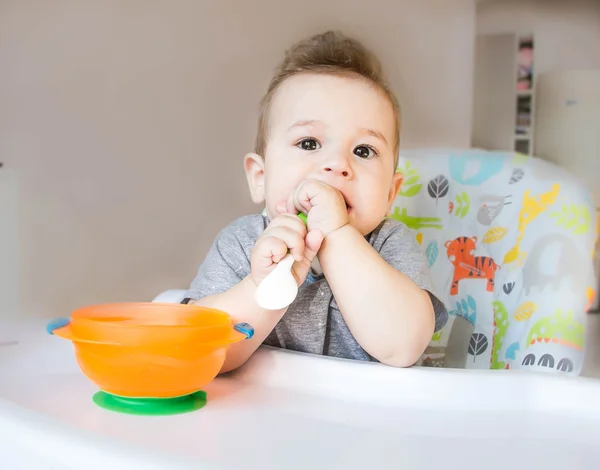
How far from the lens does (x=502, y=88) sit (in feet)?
11.3

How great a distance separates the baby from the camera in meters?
0.70

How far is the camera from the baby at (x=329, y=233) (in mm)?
699

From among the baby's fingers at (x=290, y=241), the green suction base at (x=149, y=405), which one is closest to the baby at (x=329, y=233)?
the baby's fingers at (x=290, y=241)

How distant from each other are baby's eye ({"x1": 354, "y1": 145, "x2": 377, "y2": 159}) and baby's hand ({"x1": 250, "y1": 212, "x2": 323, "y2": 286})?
0.59ft

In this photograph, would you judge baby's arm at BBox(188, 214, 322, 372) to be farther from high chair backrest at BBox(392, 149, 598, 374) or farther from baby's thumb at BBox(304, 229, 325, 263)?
high chair backrest at BBox(392, 149, 598, 374)

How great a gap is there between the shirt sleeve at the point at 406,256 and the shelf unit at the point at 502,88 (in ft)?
8.41

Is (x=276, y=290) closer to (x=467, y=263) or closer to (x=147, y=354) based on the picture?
(x=147, y=354)

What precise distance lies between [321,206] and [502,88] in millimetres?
3027

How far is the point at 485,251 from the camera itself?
1182mm

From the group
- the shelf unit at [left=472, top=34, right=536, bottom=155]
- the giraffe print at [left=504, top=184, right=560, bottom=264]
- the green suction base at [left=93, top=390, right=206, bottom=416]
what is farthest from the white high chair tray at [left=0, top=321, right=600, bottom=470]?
the shelf unit at [left=472, top=34, right=536, bottom=155]

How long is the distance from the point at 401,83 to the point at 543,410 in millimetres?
2322

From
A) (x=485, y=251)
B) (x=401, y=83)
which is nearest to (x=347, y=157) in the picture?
(x=485, y=251)

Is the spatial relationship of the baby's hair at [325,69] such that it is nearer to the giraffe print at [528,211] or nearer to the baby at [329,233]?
the baby at [329,233]

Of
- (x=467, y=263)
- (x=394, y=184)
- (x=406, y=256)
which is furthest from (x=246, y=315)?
(x=467, y=263)
